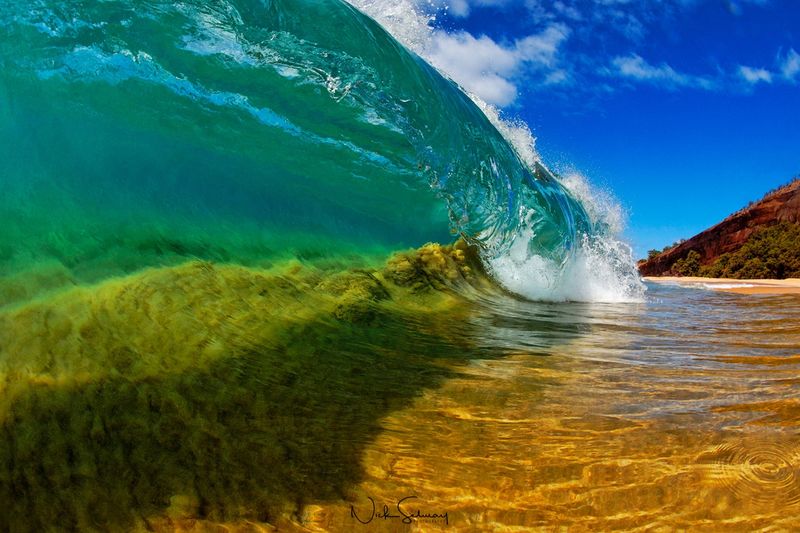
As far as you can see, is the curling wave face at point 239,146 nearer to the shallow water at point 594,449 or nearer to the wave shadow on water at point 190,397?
the wave shadow on water at point 190,397

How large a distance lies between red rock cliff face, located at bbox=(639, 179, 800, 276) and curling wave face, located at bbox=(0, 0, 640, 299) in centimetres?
3822

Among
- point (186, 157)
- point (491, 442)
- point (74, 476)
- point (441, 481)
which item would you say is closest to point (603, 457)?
point (491, 442)

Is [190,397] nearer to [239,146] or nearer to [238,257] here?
[238,257]

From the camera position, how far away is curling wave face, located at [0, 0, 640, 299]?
138 inches

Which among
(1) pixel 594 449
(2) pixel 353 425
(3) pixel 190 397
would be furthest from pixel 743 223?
(3) pixel 190 397

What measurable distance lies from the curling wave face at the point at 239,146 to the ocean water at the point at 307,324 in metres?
0.03

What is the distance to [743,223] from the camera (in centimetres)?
3828

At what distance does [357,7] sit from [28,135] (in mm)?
3818

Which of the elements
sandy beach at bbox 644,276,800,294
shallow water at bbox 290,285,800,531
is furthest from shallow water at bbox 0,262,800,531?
sandy beach at bbox 644,276,800,294

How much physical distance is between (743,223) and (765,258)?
23.2 feet

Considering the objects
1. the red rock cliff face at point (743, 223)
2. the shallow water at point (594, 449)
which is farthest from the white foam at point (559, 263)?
the red rock cliff face at point (743, 223)

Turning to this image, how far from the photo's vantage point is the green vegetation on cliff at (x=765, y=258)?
30.4 meters

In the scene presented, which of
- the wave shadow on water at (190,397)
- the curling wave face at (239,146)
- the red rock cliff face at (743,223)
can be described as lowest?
the wave shadow on water at (190,397)

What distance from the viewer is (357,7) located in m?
5.87
